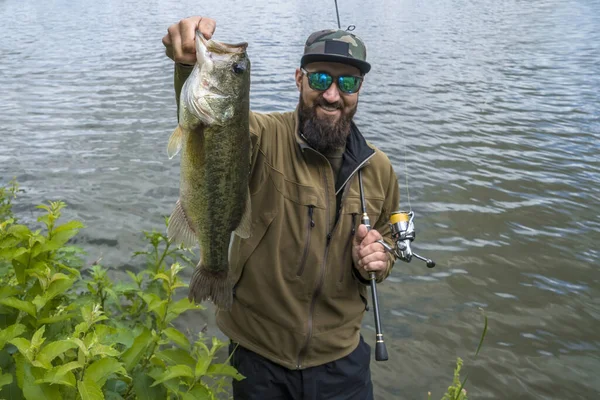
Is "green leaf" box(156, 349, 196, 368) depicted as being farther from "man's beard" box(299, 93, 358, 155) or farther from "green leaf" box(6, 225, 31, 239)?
"man's beard" box(299, 93, 358, 155)

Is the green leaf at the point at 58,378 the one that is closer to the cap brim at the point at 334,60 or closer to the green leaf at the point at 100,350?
the green leaf at the point at 100,350

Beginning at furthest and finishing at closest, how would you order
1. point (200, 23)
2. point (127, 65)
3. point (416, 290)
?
point (127, 65), point (416, 290), point (200, 23)

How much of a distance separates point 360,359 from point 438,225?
4.41 meters

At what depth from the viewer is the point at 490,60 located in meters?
16.7

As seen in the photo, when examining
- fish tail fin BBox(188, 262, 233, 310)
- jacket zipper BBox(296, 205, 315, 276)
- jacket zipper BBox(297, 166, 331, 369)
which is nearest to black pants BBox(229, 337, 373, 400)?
jacket zipper BBox(297, 166, 331, 369)

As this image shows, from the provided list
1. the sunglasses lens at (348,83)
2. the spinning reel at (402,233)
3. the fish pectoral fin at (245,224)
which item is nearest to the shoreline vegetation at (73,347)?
the fish pectoral fin at (245,224)

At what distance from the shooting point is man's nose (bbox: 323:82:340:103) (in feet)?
10.8

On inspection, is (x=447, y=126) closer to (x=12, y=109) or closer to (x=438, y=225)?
(x=438, y=225)

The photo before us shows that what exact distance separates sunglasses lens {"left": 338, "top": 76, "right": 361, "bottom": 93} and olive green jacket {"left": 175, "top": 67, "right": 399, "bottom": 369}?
0.40 metres

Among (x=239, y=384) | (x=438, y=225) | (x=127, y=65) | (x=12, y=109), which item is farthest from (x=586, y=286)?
(x=127, y=65)

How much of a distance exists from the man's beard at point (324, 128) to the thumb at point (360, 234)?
0.52 m

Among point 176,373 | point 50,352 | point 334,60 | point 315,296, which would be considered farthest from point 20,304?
point 334,60

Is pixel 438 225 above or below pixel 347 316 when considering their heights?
below

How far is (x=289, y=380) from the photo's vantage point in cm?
320
